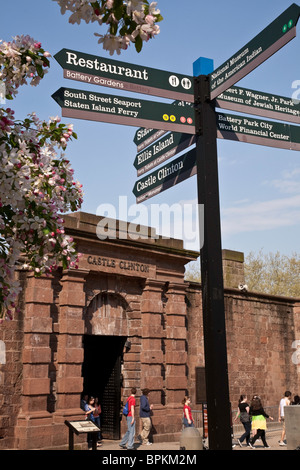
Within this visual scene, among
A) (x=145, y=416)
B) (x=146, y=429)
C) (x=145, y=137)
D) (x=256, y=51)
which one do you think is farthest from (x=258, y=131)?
(x=146, y=429)

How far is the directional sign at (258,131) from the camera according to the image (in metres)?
5.93

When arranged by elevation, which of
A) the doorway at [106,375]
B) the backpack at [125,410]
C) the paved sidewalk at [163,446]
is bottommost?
the paved sidewalk at [163,446]

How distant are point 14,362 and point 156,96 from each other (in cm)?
980

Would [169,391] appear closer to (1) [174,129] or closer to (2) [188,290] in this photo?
(2) [188,290]

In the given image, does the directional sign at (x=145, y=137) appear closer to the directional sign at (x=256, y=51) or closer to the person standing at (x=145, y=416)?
the directional sign at (x=256, y=51)

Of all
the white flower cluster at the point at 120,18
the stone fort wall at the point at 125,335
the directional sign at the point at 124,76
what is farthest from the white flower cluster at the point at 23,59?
the stone fort wall at the point at 125,335

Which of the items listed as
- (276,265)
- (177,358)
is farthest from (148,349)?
(276,265)

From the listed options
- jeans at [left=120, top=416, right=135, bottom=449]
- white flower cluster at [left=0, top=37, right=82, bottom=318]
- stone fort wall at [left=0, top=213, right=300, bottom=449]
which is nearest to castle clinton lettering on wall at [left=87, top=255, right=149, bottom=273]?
stone fort wall at [left=0, top=213, right=300, bottom=449]

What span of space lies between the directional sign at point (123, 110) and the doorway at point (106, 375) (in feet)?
38.5

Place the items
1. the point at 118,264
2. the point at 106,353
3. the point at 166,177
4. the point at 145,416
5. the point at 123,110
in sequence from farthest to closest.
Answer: the point at 106,353 → the point at 118,264 → the point at 145,416 → the point at 166,177 → the point at 123,110

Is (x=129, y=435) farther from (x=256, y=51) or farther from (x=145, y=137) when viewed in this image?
(x=256, y=51)

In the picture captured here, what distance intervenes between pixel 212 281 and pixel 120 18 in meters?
2.36

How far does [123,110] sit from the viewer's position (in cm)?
557

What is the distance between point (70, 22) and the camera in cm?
355
